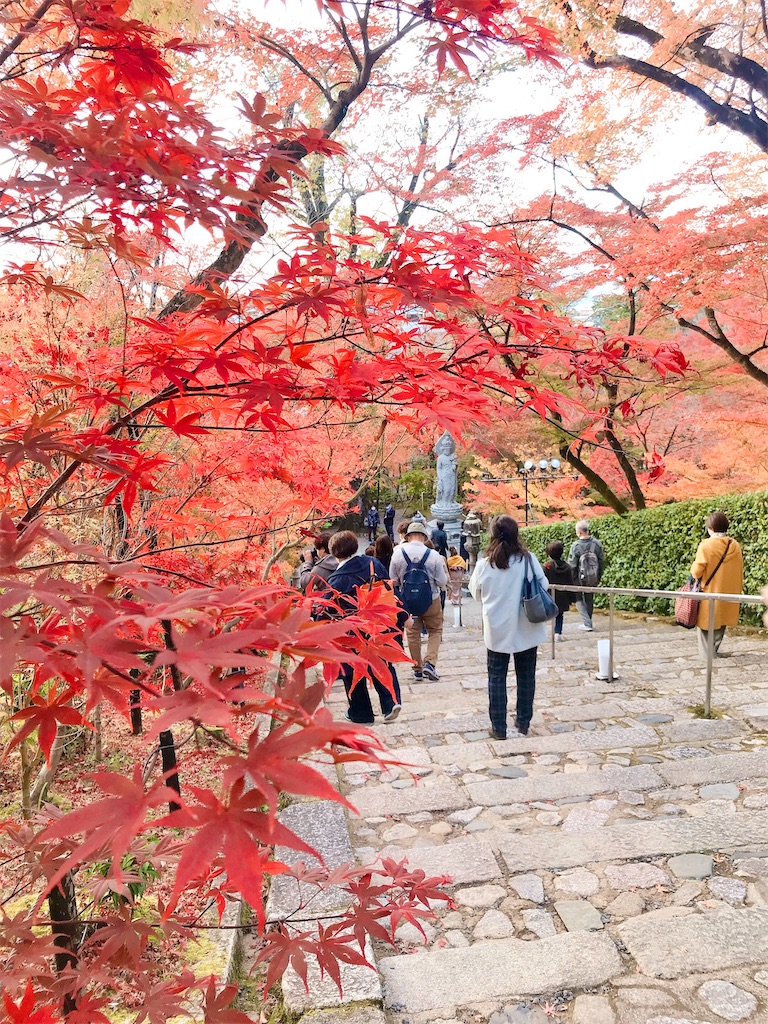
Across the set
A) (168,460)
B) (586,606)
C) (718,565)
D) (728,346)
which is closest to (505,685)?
(718,565)

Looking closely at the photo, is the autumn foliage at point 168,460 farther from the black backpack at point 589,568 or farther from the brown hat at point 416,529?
the black backpack at point 589,568

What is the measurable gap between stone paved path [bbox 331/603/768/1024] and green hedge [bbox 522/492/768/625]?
3.68m

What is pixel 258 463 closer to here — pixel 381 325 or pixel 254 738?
pixel 381 325

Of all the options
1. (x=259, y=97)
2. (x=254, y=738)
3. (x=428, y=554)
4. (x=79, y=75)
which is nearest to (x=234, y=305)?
(x=259, y=97)

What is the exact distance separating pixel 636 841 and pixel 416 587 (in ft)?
10.3

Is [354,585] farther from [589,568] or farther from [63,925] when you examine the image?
[589,568]

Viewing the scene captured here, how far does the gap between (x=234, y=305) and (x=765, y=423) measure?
32.9ft

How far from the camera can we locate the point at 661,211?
9586 millimetres

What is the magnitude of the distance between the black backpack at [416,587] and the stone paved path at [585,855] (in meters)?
0.88

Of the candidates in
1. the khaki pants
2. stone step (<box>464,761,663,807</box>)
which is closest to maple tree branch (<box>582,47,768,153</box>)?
the khaki pants

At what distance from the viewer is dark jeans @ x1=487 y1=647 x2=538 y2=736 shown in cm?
474

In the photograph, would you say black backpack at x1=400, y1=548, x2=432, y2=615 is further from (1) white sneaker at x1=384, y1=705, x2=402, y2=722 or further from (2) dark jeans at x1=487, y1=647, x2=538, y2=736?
(2) dark jeans at x1=487, y1=647, x2=538, y2=736

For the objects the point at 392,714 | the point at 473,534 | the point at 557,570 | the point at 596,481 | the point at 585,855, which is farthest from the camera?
the point at 473,534

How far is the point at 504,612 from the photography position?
4.60m
